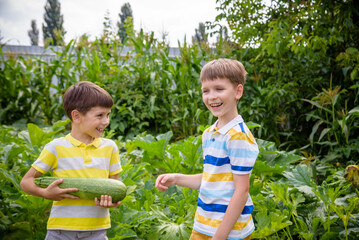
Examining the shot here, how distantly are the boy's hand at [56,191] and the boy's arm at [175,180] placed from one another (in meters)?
0.36

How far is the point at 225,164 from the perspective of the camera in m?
1.31

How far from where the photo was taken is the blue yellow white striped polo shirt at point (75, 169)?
1409 mm

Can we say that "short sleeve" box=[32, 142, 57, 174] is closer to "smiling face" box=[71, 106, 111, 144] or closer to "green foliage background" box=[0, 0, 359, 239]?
"smiling face" box=[71, 106, 111, 144]

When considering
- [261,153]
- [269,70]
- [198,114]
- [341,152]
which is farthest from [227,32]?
[261,153]

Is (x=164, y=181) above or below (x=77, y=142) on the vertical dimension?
below

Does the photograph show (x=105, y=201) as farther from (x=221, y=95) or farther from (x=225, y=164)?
(x=221, y=95)

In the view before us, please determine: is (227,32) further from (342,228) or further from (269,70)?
(342,228)

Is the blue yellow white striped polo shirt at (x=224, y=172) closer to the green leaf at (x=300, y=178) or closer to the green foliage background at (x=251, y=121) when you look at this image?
the green foliage background at (x=251, y=121)

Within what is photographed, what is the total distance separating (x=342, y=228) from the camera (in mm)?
1902

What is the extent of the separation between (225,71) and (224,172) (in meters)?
0.40

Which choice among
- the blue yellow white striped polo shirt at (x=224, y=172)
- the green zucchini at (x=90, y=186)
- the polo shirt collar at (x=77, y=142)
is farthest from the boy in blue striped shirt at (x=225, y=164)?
the polo shirt collar at (x=77, y=142)

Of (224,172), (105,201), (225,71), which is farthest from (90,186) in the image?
(225,71)

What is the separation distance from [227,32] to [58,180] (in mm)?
4545

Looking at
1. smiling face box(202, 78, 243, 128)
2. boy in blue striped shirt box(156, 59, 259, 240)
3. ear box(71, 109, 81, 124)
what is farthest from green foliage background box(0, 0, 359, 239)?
smiling face box(202, 78, 243, 128)
